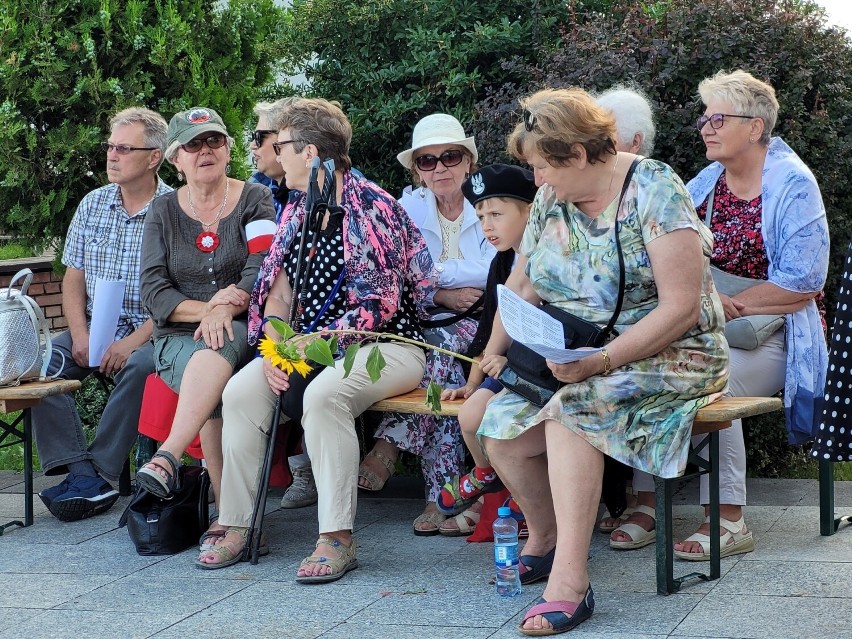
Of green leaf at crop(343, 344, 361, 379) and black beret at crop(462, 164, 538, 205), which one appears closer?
green leaf at crop(343, 344, 361, 379)

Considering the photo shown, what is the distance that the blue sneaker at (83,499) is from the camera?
226 inches

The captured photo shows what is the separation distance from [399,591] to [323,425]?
724 mm

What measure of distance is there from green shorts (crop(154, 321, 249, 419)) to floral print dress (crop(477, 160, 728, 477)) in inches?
58.4

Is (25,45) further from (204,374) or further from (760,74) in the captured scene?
(760,74)

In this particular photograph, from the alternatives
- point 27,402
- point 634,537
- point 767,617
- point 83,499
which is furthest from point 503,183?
point 83,499

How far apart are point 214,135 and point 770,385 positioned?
278cm

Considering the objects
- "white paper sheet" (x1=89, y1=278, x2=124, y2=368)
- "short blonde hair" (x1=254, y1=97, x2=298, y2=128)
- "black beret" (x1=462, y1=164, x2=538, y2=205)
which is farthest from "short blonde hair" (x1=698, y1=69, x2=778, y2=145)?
"white paper sheet" (x1=89, y1=278, x2=124, y2=368)

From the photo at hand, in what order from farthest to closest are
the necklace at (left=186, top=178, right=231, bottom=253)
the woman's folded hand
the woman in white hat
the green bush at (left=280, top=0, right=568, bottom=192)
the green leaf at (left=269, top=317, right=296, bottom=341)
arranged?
the green bush at (left=280, top=0, right=568, bottom=192) < the necklace at (left=186, top=178, right=231, bottom=253) < the woman in white hat < the woman's folded hand < the green leaf at (left=269, top=317, right=296, bottom=341)

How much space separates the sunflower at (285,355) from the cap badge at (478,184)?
971 mm

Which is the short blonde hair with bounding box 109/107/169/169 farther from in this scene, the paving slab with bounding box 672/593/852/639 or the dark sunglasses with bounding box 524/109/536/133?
the paving slab with bounding box 672/593/852/639

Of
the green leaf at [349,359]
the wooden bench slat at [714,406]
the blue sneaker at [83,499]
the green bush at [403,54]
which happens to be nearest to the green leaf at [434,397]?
the wooden bench slat at [714,406]

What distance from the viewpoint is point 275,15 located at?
7867 millimetres

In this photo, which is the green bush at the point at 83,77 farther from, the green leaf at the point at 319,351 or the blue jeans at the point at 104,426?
the green leaf at the point at 319,351

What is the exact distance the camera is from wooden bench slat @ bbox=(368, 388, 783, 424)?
3967 mm
